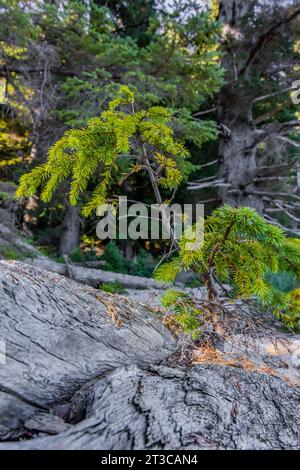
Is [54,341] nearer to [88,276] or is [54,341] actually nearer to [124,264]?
[88,276]

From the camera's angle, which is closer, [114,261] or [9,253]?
→ [9,253]

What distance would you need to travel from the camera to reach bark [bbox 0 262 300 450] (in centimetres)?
131

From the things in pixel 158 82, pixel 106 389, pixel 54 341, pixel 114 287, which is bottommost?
A: pixel 114 287

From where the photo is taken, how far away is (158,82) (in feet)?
22.4

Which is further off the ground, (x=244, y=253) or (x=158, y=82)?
(x=158, y=82)

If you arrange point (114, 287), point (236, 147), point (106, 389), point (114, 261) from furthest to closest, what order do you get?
point (114, 261) < point (236, 147) < point (114, 287) < point (106, 389)

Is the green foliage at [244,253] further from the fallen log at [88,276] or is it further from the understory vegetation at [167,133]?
the fallen log at [88,276]

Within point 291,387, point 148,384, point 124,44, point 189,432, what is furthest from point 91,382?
point 124,44

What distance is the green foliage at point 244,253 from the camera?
1794 millimetres

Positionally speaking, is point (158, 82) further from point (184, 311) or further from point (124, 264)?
point (184, 311)

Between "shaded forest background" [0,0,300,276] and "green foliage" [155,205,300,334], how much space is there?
4.29m

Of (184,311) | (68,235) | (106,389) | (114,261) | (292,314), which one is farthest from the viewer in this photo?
(68,235)

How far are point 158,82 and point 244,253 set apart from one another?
225 inches

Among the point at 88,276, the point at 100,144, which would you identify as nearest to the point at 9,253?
the point at 88,276
